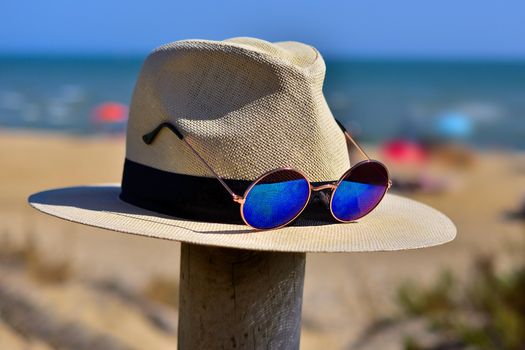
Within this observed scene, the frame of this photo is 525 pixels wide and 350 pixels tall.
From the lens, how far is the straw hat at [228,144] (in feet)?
6.39

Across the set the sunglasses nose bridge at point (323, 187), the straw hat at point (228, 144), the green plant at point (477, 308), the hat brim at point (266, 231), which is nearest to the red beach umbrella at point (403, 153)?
the green plant at point (477, 308)

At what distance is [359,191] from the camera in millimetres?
2070

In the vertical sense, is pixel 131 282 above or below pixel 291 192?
below

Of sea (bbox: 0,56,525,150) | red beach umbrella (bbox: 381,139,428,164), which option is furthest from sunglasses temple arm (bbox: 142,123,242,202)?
red beach umbrella (bbox: 381,139,428,164)

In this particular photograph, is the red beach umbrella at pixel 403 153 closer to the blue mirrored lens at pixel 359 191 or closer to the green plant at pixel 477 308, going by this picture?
the green plant at pixel 477 308

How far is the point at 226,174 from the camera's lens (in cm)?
195

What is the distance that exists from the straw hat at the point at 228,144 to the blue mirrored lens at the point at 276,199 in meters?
0.04

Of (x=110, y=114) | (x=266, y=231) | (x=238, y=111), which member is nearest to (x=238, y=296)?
(x=266, y=231)

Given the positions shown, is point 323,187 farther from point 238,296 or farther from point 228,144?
point 238,296

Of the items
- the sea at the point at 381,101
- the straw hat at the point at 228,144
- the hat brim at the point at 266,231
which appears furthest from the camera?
the sea at the point at 381,101

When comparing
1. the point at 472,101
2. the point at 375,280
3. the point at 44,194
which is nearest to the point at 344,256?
the point at 375,280

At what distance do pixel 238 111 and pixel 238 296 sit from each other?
1.64 feet

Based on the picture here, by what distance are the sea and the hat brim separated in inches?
401

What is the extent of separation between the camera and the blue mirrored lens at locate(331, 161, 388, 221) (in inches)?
79.6
